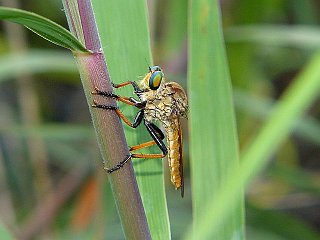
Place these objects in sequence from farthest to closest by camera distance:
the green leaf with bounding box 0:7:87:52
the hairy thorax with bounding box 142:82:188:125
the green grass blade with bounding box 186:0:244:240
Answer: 1. the hairy thorax with bounding box 142:82:188:125
2. the green grass blade with bounding box 186:0:244:240
3. the green leaf with bounding box 0:7:87:52

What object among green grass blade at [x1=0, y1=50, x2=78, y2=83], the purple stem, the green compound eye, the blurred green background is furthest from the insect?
green grass blade at [x1=0, y1=50, x2=78, y2=83]

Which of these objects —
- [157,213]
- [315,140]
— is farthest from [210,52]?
[315,140]

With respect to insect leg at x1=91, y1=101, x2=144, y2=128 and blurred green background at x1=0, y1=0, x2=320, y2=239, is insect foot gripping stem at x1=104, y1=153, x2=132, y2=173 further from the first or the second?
Answer: blurred green background at x1=0, y1=0, x2=320, y2=239

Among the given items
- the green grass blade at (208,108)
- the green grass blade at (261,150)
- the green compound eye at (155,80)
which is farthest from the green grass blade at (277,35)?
the green grass blade at (261,150)

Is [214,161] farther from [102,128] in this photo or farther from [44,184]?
[44,184]

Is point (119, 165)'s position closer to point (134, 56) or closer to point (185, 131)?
point (134, 56)

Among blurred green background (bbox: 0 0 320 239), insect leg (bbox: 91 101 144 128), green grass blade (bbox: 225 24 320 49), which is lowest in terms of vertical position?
blurred green background (bbox: 0 0 320 239)
